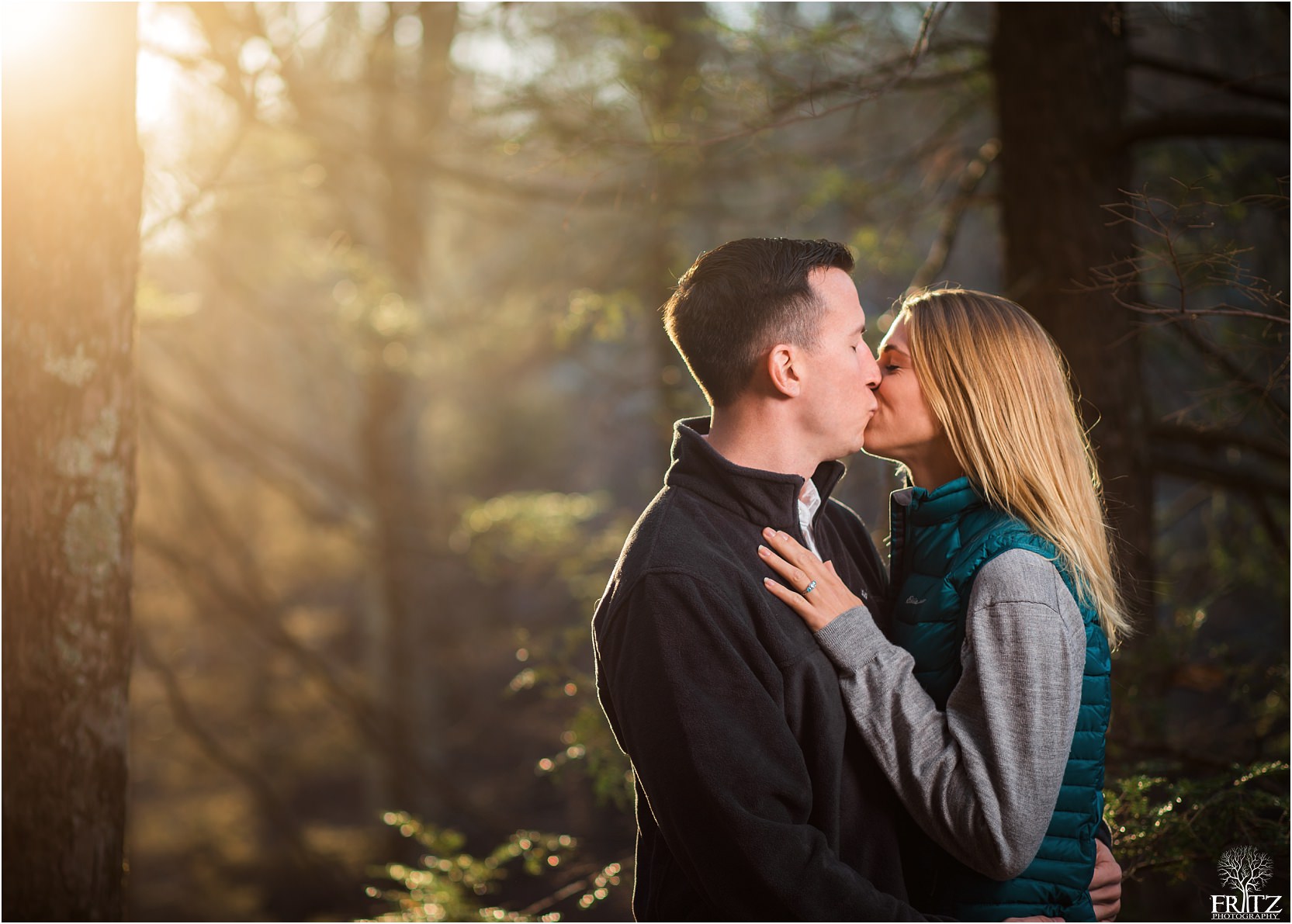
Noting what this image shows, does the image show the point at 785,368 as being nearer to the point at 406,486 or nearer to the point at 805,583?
the point at 805,583

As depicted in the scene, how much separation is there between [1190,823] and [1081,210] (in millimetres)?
2197

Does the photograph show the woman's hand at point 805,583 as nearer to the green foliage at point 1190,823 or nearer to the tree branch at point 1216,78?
the green foliage at point 1190,823

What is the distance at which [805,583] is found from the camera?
2133 millimetres

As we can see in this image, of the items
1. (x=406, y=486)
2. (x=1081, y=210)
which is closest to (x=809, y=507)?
(x=1081, y=210)

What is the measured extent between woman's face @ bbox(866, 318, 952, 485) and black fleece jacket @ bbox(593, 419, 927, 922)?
348 millimetres

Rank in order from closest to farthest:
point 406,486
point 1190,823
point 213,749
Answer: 1. point 1190,823
2. point 213,749
3. point 406,486

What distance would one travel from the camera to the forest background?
107 inches

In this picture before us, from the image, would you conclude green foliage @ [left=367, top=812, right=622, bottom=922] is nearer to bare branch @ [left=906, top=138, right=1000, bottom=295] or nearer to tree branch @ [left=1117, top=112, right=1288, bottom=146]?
bare branch @ [left=906, top=138, right=1000, bottom=295]

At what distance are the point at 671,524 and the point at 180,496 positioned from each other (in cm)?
1049

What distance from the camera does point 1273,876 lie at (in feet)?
9.91

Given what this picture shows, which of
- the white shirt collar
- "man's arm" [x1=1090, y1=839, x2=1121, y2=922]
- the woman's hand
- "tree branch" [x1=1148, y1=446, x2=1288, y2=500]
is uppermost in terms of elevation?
"tree branch" [x1=1148, y1=446, x2=1288, y2=500]

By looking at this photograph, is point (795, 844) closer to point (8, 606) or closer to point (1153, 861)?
point (1153, 861)

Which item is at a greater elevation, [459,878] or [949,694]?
[949,694]

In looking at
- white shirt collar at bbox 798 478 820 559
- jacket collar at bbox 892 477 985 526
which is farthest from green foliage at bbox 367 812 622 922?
jacket collar at bbox 892 477 985 526
